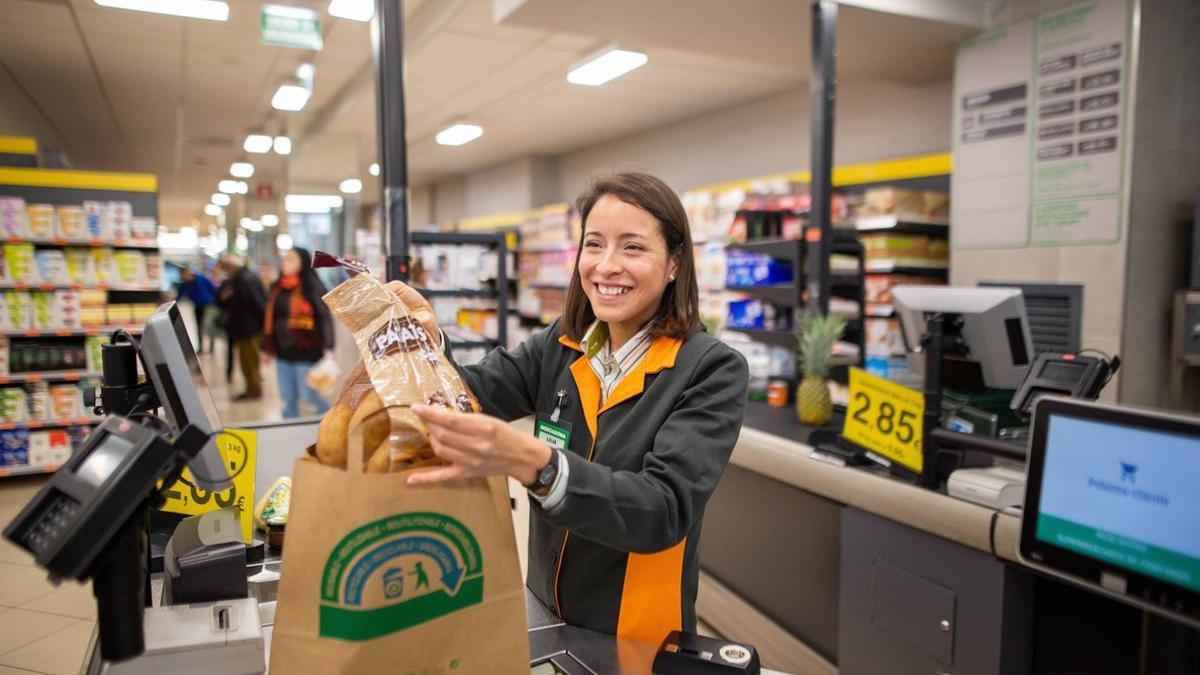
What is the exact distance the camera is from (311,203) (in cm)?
1298

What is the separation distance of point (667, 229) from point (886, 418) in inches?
55.0

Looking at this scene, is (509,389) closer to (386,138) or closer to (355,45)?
(386,138)

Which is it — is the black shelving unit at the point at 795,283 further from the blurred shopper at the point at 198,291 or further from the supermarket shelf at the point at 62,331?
the blurred shopper at the point at 198,291

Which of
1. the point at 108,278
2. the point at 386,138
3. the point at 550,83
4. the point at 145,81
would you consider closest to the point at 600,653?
the point at 386,138

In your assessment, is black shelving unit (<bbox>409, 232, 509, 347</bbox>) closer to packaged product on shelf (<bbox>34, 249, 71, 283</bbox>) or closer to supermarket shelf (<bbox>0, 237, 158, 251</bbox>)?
supermarket shelf (<bbox>0, 237, 158, 251</bbox>)

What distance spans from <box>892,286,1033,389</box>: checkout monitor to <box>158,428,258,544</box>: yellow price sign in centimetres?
208

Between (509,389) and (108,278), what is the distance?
5595mm

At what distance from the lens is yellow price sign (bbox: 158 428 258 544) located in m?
1.76

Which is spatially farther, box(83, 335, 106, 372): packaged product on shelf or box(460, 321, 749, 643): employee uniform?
box(83, 335, 106, 372): packaged product on shelf

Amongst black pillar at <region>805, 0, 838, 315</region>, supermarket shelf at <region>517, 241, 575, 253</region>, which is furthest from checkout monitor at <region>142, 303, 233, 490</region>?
supermarket shelf at <region>517, 241, 575, 253</region>

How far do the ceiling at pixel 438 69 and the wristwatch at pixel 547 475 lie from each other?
4296mm

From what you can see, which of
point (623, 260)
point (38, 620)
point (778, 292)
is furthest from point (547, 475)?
point (778, 292)

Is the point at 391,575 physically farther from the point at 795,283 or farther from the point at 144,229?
the point at 144,229

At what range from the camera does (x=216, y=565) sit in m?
1.35
